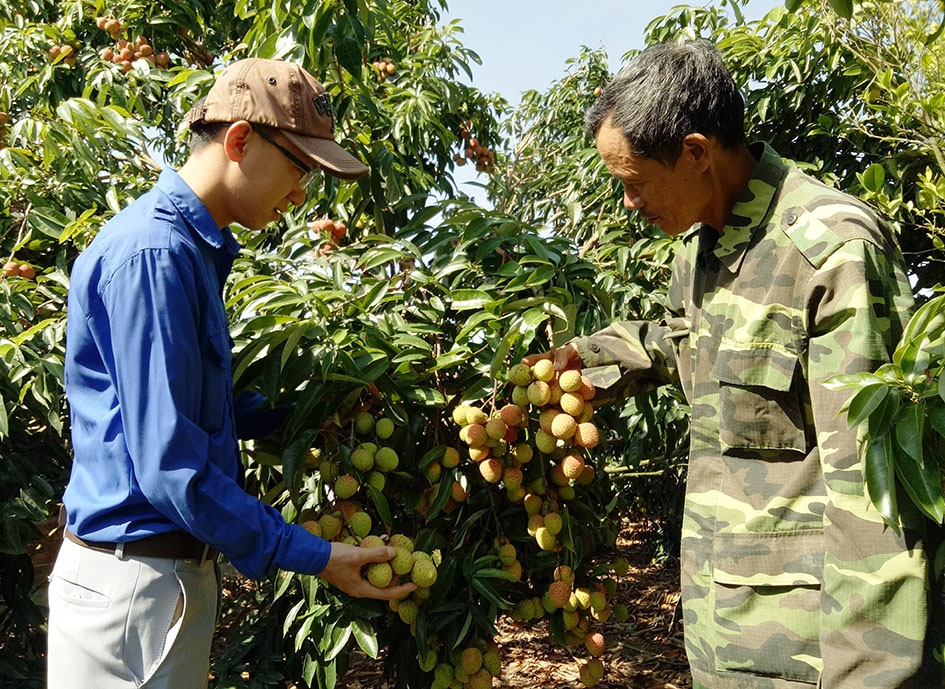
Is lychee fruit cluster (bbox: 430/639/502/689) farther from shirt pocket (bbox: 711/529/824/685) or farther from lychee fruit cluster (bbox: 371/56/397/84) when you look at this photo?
lychee fruit cluster (bbox: 371/56/397/84)

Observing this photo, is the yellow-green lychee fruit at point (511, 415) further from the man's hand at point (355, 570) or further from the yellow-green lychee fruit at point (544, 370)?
the man's hand at point (355, 570)

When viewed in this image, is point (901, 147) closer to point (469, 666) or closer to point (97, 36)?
point (469, 666)

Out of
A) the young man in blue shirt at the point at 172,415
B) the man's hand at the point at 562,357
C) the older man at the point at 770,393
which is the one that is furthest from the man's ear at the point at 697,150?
the young man in blue shirt at the point at 172,415

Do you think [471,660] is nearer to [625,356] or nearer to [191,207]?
[625,356]

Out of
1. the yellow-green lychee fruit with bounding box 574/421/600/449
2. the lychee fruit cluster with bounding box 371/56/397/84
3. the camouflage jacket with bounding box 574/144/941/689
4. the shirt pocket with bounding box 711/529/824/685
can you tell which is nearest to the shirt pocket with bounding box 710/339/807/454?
the camouflage jacket with bounding box 574/144/941/689

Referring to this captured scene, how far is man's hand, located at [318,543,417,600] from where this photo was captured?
1.58m

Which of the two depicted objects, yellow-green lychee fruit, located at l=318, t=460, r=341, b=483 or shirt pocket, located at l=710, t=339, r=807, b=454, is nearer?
shirt pocket, located at l=710, t=339, r=807, b=454

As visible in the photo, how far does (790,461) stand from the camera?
1527 mm

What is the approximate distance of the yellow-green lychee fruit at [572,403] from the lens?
6.25 feet

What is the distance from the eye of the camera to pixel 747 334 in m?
1.53

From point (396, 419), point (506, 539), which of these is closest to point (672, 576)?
point (506, 539)

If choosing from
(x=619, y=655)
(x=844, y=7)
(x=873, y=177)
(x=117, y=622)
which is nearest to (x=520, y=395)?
(x=117, y=622)

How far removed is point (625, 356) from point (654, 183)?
1.71 ft

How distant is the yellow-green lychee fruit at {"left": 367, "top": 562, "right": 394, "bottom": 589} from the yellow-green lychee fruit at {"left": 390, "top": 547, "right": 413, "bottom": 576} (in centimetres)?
4
